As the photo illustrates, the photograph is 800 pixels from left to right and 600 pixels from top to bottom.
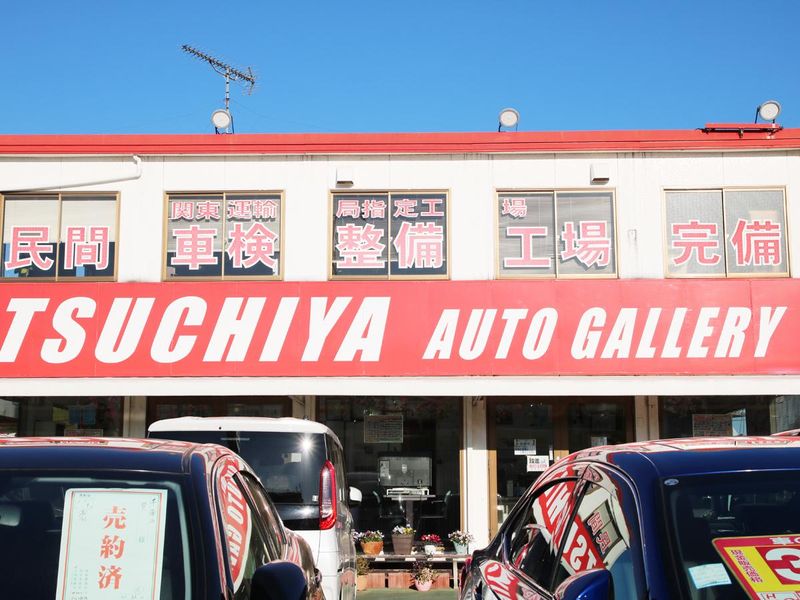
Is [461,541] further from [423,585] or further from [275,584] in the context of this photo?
[275,584]

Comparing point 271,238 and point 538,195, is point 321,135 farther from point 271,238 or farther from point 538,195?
point 538,195

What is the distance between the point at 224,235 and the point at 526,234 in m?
4.36

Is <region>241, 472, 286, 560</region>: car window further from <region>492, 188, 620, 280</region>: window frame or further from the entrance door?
<region>492, 188, 620, 280</region>: window frame

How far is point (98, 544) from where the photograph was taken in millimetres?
3254

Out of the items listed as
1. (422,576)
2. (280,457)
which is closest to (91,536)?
(280,457)

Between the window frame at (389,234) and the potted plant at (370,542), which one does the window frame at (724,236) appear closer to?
the window frame at (389,234)

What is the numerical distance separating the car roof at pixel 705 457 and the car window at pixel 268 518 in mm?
1649

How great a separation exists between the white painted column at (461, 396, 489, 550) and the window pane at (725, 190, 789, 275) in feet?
13.6

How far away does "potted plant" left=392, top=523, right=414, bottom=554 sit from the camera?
1329cm

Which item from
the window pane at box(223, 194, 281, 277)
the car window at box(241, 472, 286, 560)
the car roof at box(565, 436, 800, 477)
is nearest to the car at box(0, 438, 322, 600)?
the car window at box(241, 472, 286, 560)

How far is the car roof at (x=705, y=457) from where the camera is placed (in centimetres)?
345

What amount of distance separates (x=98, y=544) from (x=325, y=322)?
10.1m

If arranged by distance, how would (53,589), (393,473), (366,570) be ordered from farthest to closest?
1. (393,473)
2. (366,570)
3. (53,589)

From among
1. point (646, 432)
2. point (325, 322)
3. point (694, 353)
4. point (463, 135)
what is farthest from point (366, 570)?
point (463, 135)
